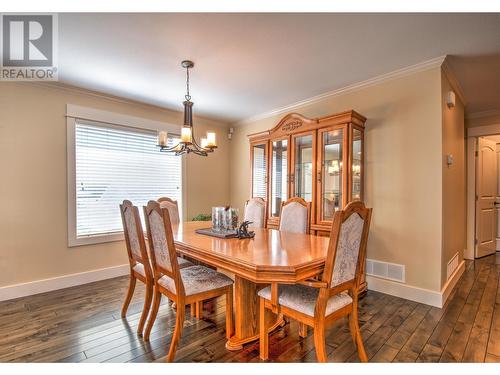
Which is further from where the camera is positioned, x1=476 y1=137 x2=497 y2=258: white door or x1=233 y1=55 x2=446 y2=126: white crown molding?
x1=476 y1=137 x2=497 y2=258: white door

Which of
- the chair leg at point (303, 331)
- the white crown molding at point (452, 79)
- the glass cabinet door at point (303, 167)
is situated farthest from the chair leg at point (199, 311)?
the white crown molding at point (452, 79)

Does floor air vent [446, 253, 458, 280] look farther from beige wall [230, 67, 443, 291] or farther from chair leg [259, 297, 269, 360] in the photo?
chair leg [259, 297, 269, 360]

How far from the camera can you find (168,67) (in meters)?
2.69

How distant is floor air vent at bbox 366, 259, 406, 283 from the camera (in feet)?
9.28

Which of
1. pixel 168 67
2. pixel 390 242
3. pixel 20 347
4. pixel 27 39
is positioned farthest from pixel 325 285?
pixel 27 39

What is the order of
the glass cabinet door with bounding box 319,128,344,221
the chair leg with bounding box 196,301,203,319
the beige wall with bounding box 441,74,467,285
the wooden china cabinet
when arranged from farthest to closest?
the glass cabinet door with bounding box 319,128,344,221 → the wooden china cabinet → the beige wall with bounding box 441,74,467,285 → the chair leg with bounding box 196,301,203,319

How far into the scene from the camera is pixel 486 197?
4609 millimetres

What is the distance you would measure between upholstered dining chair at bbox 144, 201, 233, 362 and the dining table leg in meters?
0.07

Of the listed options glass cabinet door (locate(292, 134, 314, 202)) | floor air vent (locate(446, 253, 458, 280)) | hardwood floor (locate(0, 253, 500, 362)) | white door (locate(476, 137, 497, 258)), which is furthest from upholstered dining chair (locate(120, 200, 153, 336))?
white door (locate(476, 137, 497, 258))

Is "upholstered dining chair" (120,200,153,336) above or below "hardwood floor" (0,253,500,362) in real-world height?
above

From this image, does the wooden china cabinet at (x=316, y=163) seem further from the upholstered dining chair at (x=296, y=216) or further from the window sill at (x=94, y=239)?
the window sill at (x=94, y=239)

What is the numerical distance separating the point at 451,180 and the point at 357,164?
1.07m

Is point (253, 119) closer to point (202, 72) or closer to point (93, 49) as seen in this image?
point (202, 72)

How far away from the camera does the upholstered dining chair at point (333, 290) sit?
59.4 inches
